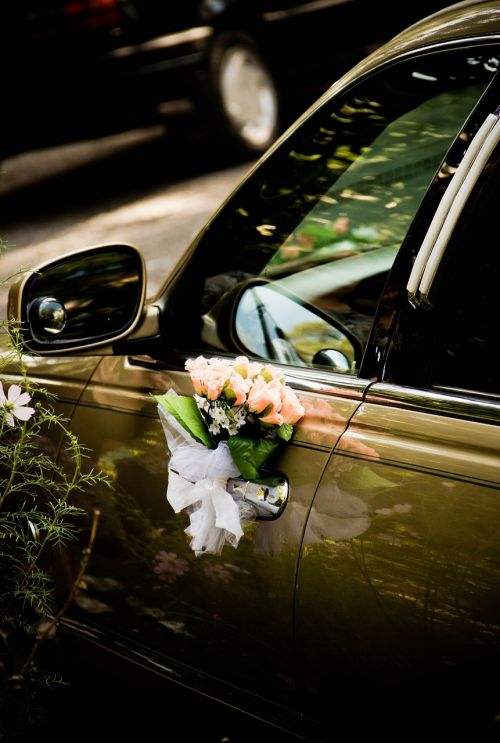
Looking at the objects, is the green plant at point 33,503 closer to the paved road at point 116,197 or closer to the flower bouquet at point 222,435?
the flower bouquet at point 222,435

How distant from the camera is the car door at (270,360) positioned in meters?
1.98

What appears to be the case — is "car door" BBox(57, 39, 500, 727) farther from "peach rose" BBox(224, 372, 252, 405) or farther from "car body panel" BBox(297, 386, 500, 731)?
"peach rose" BBox(224, 372, 252, 405)

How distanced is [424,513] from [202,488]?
1.58ft

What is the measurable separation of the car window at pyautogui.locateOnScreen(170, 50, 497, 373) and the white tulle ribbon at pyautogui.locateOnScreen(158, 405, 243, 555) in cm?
36

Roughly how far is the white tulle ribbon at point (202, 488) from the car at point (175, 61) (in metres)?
5.80

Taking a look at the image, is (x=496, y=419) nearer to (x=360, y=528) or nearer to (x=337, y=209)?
(x=360, y=528)

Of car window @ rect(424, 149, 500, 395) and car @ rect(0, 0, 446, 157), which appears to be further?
car @ rect(0, 0, 446, 157)

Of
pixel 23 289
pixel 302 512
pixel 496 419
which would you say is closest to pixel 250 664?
pixel 302 512

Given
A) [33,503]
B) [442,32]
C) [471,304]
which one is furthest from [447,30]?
[33,503]

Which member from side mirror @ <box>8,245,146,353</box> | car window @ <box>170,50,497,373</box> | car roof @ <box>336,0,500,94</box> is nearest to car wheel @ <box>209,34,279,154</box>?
car window @ <box>170,50,497,373</box>

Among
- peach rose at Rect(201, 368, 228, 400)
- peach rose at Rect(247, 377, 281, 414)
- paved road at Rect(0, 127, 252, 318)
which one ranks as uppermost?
peach rose at Rect(201, 368, 228, 400)

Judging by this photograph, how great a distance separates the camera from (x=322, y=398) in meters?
2.01

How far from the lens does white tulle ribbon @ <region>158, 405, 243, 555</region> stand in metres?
1.97

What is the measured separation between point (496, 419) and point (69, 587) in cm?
125
